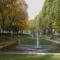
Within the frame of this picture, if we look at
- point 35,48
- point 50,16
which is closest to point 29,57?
point 35,48

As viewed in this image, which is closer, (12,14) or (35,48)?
(35,48)

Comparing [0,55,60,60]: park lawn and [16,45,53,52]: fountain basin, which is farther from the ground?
[16,45,53,52]: fountain basin

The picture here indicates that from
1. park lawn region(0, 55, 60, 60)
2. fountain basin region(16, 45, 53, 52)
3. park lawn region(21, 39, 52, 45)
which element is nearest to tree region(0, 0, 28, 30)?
park lawn region(21, 39, 52, 45)

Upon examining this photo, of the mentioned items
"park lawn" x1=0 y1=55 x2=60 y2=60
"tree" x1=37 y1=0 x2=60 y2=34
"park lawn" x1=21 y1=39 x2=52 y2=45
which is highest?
"tree" x1=37 y1=0 x2=60 y2=34

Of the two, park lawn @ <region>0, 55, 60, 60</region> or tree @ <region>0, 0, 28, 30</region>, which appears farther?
tree @ <region>0, 0, 28, 30</region>

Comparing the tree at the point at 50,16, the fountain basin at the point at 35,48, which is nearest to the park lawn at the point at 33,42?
the fountain basin at the point at 35,48

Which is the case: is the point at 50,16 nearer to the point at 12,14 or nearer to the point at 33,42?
the point at 33,42

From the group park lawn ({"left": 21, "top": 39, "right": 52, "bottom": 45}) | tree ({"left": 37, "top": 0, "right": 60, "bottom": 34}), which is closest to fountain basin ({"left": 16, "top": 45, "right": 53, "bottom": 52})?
park lawn ({"left": 21, "top": 39, "right": 52, "bottom": 45})

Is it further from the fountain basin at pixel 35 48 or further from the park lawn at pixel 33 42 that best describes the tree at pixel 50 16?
the fountain basin at pixel 35 48

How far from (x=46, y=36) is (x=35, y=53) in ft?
1.36

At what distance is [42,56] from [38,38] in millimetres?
368

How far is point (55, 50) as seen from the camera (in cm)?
3158

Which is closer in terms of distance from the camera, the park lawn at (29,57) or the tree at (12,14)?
the park lawn at (29,57)

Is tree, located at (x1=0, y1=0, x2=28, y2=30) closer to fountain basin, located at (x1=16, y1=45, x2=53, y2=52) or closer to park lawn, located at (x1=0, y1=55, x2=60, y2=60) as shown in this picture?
fountain basin, located at (x1=16, y1=45, x2=53, y2=52)
